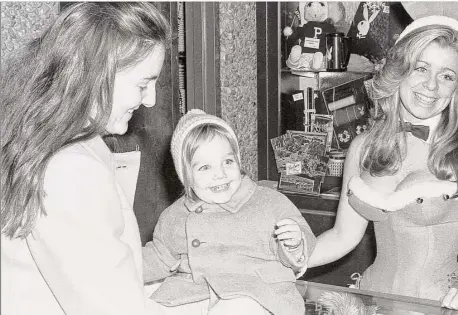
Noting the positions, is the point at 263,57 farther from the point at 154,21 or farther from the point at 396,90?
the point at 154,21

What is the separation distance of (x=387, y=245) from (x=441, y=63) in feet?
1.67

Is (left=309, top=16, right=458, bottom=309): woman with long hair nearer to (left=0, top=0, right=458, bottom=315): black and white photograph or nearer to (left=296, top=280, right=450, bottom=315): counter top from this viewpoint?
(left=0, top=0, right=458, bottom=315): black and white photograph

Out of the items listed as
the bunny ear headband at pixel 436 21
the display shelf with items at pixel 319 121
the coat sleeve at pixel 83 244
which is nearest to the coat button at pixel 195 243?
the coat sleeve at pixel 83 244

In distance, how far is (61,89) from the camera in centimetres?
133

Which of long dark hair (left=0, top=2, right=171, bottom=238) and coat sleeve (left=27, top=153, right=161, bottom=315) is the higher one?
long dark hair (left=0, top=2, right=171, bottom=238)

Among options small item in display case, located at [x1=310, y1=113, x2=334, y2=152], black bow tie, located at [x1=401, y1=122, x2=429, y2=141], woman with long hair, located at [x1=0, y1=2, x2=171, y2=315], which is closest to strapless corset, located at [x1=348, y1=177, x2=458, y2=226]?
black bow tie, located at [x1=401, y1=122, x2=429, y2=141]

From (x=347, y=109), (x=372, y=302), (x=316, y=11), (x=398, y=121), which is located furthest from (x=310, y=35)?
(x=372, y=302)

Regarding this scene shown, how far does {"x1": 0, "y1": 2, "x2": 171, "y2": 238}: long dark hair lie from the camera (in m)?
1.27

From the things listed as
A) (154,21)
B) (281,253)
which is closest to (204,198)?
(281,253)

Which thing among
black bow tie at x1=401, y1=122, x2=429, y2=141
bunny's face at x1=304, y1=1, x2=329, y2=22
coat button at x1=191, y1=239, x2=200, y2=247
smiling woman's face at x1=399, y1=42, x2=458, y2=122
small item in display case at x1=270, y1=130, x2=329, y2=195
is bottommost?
small item in display case at x1=270, y1=130, x2=329, y2=195

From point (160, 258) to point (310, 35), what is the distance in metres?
2.12

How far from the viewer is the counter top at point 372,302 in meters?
1.49

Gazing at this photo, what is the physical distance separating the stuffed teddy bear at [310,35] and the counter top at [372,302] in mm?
2169

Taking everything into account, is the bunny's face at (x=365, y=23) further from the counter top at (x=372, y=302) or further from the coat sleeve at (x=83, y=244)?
the coat sleeve at (x=83, y=244)
